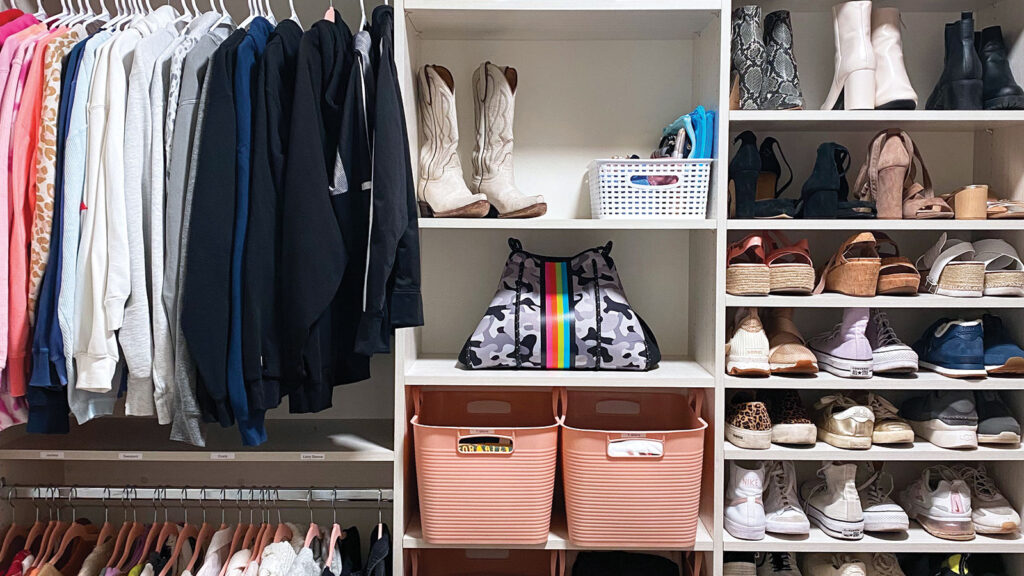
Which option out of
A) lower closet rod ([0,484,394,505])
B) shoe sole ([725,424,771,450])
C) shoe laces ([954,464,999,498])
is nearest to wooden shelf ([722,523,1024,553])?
shoe laces ([954,464,999,498])

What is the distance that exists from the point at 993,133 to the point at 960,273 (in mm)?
501

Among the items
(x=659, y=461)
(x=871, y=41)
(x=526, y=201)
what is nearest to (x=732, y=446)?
(x=659, y=461)

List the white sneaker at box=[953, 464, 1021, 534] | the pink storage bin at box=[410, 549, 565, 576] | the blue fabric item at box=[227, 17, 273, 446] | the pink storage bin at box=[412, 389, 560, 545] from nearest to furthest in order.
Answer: the blue fabric item at box=[227, 17, 273, 446]
the pink storage bin at box=[412, 389, 560, 545]
the white sneaker at box=[953, 464, 1021, 534]
the pink storage bin at box=[410, 549, 565, 576]

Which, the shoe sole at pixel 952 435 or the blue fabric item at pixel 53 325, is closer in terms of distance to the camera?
the blue fabric item at pixel 53 325

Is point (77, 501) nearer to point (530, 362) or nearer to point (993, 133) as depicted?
point (530, 362)

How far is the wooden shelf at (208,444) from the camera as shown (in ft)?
5.82

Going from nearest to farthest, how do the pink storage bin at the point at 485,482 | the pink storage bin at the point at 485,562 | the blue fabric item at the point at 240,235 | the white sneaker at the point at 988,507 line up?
the blue fabric item at the point at 240,235
the pink storage bin at the point at 485,482
the white sneaker at the point at 988,507
the pink storage bin at the point at 485,562

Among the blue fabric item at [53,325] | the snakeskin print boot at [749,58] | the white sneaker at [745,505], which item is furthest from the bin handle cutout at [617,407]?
the blue fabric item at [53,325]

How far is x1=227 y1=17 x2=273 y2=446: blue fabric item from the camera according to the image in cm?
143

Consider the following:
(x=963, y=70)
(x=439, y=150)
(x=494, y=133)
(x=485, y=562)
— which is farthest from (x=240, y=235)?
(x=963, y=70)

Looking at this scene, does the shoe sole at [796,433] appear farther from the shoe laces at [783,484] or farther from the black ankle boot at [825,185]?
the black ankle boot at [825,185]

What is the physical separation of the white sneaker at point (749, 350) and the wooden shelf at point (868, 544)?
1.43 ft

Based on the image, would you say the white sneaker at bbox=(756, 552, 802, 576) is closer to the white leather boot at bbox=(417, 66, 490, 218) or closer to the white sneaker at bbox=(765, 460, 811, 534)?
the white sneaker at bbox=(765, 460, 811, 534)

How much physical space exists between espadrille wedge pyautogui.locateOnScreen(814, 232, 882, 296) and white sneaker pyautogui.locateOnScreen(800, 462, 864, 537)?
0.47 metres
